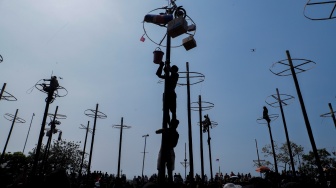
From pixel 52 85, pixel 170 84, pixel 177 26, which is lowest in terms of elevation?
pixel 170 84

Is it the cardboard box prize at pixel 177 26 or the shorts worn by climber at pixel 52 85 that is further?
the shorts worn by climber at pixel 52 85

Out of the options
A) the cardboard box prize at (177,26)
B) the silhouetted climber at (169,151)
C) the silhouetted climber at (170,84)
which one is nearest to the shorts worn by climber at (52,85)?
the silhouetted climber at (170,84)

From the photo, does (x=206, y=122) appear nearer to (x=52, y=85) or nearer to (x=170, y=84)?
(x=52, y=85)

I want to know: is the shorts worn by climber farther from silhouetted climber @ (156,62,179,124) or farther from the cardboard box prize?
the cardboard box prize

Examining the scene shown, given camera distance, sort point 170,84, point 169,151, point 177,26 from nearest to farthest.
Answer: point 169,151 < point 170,84 < point 177,26

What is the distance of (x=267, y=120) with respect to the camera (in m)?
23.1

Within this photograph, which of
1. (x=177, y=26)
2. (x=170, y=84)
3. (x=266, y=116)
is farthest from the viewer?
(x=266, y=116)

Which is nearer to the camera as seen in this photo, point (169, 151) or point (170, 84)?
point (169, 151)

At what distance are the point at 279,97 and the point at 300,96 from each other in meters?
6.80

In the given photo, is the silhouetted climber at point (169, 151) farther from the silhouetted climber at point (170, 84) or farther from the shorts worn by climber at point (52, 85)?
the shorts worn by climber at point (52, 85)

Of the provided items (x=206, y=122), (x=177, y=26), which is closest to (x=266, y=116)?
(x=206, y=122)

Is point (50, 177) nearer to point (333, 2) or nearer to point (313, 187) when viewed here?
point (313, 187)

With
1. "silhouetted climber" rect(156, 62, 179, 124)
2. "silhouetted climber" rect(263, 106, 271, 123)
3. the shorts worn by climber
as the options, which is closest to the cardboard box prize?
"silhouetted climber" rect(156, 62, 179, 124)

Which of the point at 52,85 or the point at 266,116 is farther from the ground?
the point at 266,116
